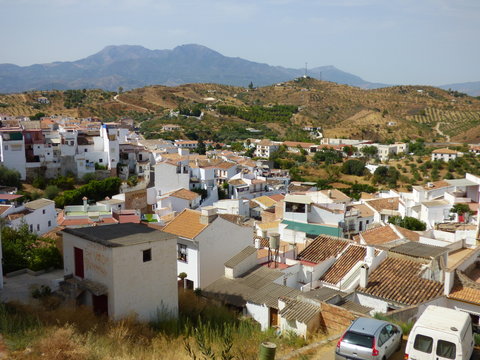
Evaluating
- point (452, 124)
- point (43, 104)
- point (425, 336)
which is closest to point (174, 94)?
point (43, 104)

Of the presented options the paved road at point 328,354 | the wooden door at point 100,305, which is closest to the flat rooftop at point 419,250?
the paved road at point 328,354

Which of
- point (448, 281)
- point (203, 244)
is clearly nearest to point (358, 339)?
point (448, 281)

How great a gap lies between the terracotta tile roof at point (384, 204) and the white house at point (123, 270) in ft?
86.7

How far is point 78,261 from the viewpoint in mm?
11383

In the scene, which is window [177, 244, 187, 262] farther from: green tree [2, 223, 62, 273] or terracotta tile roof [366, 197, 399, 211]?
terracotta tile roof [366, 197, 399, 211]

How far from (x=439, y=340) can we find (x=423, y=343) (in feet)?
0.72

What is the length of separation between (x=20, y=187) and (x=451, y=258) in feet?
103

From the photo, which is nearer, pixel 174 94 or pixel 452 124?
pixel 452 124

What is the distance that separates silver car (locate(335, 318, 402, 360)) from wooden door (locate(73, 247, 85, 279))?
6.85 meters

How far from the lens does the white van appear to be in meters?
6.46

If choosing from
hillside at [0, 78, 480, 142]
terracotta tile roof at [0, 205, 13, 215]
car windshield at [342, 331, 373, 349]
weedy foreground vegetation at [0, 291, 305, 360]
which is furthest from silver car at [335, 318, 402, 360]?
hillside at [0, 78, 480, 142]

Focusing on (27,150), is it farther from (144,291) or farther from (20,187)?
(144,291)

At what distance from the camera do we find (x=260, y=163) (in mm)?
56656

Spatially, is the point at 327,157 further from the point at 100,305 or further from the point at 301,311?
the point at 100,305
